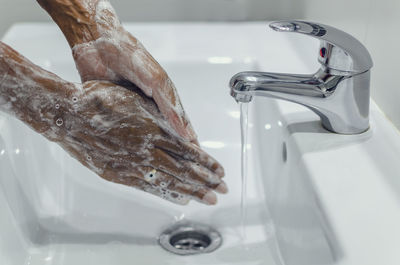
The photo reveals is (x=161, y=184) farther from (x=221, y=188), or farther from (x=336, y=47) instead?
(x=336, y=47)

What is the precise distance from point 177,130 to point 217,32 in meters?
0.39

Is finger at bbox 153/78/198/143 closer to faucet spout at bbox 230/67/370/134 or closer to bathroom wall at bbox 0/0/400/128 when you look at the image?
faucet spout at bbox 230/67/370/134

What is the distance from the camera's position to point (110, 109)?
559 mm

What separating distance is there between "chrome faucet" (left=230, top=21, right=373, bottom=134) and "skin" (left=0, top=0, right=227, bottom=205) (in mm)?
86

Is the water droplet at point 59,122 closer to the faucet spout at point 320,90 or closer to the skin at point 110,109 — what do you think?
the skin at point 110,109

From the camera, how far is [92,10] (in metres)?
0.59

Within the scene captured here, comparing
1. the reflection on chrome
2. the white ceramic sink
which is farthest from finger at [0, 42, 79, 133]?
the reflection on chrome

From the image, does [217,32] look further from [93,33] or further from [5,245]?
[5,245]

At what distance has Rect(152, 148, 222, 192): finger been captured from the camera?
1.94 feet

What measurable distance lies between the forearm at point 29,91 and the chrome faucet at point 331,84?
0.18m

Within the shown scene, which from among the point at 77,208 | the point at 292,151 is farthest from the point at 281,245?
the point at 77,208

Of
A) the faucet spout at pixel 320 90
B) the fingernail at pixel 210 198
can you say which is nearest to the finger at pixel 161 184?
the fingernail at pixel 210 198

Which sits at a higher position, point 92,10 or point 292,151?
point 92,10

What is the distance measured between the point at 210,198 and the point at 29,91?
Result: 24 centimetres
